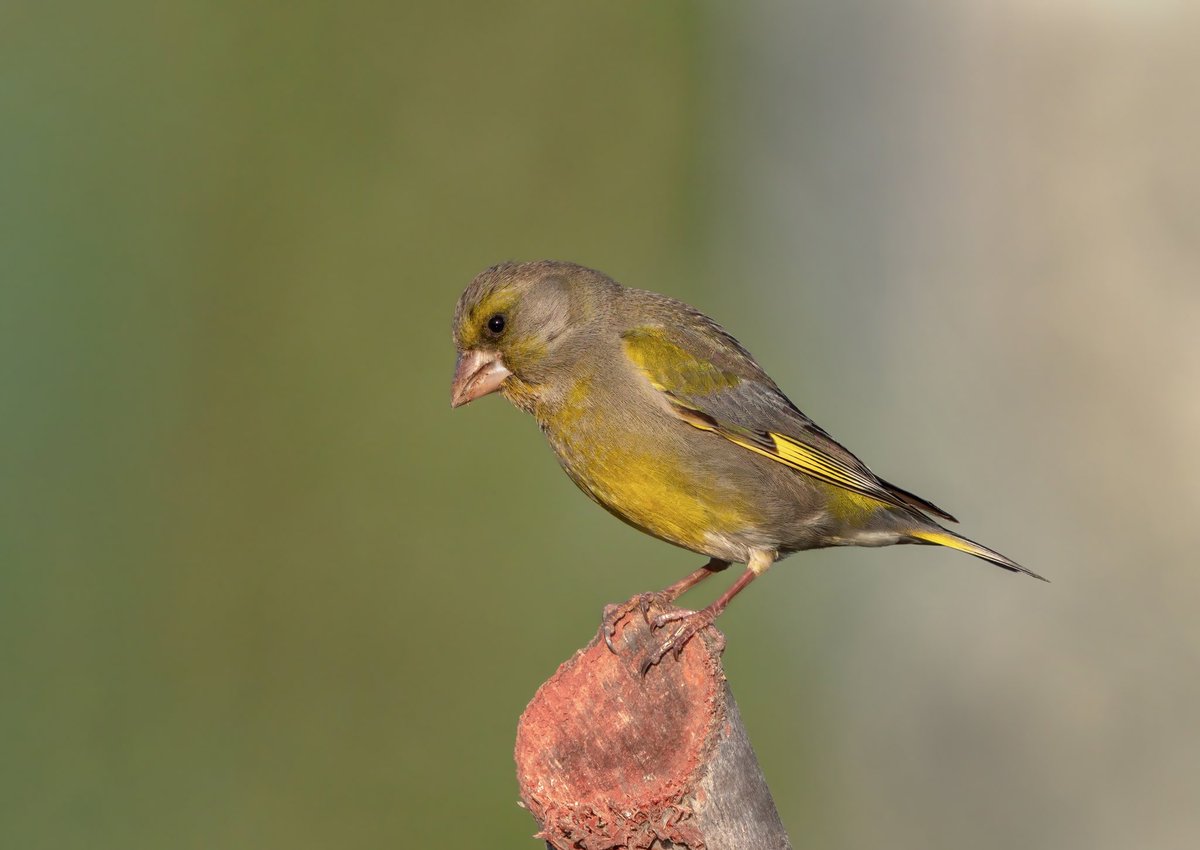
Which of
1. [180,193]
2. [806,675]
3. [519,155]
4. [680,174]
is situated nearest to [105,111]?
[180,193]

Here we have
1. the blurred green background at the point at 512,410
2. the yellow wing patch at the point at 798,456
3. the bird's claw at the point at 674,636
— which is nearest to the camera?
the bird's claw at the point at 674,636

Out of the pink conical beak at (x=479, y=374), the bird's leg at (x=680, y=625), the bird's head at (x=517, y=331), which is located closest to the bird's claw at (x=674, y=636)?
the bird's leg at (x=680, y=625)

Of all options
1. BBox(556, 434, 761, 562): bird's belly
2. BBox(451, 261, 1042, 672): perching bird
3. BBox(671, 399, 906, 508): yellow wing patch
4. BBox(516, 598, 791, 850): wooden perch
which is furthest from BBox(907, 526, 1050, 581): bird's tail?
BBox(516, 598, 791, 850): wooden perch

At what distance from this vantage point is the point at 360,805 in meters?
8.06

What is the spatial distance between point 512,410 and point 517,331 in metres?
5.80

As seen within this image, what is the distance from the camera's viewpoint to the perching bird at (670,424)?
452 centimetres

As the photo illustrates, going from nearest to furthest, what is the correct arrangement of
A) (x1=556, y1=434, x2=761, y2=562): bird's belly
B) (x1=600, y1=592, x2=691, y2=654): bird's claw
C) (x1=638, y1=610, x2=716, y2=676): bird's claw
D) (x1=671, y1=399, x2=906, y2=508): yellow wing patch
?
(x1=638, y1=610, x2=716, y2=676): bird's claw
(x1=600, y1=592, x2=691, y2=654): bird's claw
(x1=556, y1=434, x2=761, y2=562): bird's belly
(x1=671, y1=399, x2=906, y2=508): yellow wing patch

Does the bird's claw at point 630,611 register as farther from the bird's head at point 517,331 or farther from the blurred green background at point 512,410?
the blurred green background at point 512,410

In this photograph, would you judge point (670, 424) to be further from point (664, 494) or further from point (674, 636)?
point (674, 636)

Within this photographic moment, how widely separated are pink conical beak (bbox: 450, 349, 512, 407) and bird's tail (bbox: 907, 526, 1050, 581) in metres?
1.64

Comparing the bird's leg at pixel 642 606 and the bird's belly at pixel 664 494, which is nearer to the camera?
the bird's leg at pixel 642 606

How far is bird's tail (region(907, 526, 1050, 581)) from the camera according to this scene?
473cm

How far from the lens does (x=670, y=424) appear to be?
462 cm

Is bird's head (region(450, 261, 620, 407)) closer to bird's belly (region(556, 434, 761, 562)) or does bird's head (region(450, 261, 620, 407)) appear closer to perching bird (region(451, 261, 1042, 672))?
perching bird (region(451, 261, 1042, 672))
